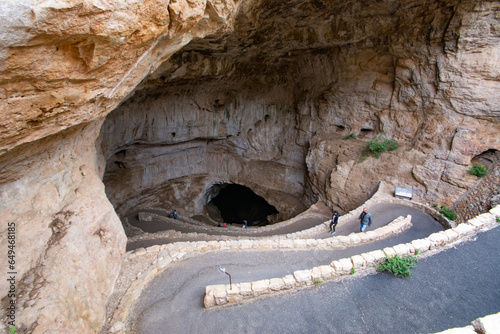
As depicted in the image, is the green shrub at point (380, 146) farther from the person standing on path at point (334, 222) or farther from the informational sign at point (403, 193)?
the person standing on path at point (334, 222)

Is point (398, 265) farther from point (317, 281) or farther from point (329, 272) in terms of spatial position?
point (317, 281)

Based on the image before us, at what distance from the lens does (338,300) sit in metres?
5.11

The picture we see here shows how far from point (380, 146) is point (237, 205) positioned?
40.9ft

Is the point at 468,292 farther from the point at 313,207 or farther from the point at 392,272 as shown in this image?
the point at 313,207

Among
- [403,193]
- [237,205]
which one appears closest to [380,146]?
[403,193]

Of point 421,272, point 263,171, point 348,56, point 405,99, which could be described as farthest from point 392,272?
point 263,171

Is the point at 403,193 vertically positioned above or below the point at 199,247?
below

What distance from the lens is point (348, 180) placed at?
481 inches

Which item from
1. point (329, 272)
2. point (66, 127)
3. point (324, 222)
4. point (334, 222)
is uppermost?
point (66, 127)

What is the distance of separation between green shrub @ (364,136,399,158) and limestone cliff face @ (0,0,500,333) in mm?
361

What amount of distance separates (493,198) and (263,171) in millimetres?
12003

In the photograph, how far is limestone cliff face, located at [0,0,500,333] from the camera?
3.26m

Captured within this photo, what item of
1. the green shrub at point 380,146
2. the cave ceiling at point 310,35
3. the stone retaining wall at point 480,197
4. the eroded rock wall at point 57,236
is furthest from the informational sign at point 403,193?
the eroded rock wall at point 57,236

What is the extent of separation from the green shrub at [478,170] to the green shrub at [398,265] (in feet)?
21.1
